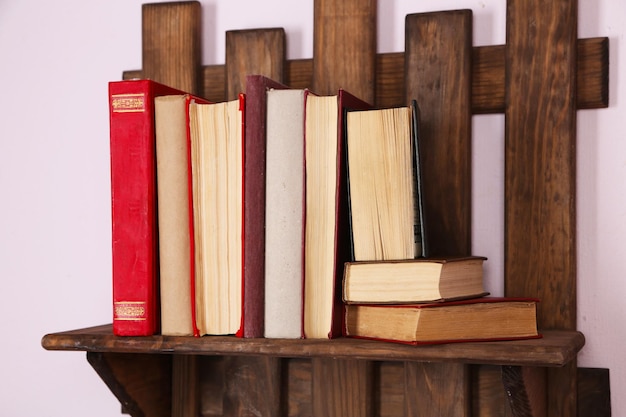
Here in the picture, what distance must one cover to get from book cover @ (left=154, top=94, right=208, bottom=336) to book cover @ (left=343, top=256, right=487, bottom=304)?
19 cm

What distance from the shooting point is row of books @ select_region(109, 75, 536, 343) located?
966mm

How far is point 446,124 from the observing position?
1.12m

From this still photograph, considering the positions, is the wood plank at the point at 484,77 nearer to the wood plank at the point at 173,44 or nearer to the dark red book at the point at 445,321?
the wood plank at the point at 173,44

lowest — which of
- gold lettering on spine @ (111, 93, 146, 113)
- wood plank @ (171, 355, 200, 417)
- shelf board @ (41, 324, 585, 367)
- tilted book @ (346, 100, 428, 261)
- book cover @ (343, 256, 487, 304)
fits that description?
wood plank @ (171, 355, 200, 417)

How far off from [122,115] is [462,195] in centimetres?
43

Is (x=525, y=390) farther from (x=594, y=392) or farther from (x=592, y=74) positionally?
(x=592, y=74)

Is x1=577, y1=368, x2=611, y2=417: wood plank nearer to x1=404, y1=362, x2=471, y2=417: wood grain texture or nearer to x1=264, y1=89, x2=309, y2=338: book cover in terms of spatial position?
x1=404, y1=362, x2=471, y2=417: wood grain texture

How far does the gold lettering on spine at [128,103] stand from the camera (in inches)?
40.4

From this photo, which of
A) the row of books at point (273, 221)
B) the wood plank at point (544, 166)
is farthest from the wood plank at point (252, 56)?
the wood plank at point (544, 166)

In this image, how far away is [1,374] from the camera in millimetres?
1341

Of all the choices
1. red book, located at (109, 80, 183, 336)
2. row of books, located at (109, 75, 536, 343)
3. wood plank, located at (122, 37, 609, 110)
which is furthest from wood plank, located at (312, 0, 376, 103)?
red book, located at (109, 80, 183, 336)

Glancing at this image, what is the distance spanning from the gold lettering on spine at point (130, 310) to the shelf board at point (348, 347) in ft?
0.08

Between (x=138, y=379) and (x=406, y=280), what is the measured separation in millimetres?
424

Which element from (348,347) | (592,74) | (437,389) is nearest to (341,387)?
(437,389)
